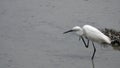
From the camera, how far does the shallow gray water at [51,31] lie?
12.4 m

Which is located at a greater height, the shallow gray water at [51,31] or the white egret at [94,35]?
the white egret at [94,35]

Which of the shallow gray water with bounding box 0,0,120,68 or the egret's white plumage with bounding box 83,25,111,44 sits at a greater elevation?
the egret's white plumage with bounding box 83,25,111,44

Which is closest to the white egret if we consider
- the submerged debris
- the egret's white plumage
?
the egret's white plumage

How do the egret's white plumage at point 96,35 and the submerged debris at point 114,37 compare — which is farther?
the submerged debris at point 114,37

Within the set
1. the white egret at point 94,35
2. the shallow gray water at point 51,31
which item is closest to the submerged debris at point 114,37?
the shallow gray water at point 51,31

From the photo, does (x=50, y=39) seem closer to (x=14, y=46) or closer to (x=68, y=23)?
(x=14, y=46)

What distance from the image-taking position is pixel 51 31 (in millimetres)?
14992

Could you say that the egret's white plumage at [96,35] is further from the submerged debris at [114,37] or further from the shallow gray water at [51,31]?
the submerged debris at [114,37]

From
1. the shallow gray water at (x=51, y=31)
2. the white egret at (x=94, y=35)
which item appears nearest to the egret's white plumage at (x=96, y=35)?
the white egret at (x=94, y=35)

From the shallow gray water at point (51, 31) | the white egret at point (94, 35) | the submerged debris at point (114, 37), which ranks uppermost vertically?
the white egret at point (94, 35)

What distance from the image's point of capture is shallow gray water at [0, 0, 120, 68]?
12367mm

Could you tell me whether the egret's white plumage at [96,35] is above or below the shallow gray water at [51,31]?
above

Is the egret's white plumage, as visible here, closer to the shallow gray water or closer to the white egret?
the white egret

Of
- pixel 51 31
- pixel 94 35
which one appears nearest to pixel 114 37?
pixel 94 35
